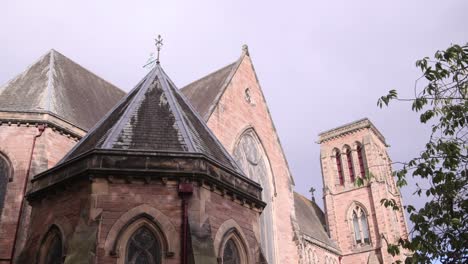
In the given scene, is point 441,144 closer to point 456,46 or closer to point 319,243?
point 456,46

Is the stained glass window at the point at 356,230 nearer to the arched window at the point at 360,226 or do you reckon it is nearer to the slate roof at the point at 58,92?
the arched window at the point at 360,226

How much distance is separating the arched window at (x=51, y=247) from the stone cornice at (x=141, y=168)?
89 centimetres

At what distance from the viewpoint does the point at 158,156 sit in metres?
8.67

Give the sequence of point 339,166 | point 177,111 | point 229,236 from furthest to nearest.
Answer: point 339,166 < point 177,111 < point 229,236

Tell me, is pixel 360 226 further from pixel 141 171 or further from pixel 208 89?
pixel 141 171

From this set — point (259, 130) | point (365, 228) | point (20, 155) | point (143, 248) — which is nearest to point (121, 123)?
point (143, 248)

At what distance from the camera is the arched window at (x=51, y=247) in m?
8.50

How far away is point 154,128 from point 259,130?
11055 millimetres

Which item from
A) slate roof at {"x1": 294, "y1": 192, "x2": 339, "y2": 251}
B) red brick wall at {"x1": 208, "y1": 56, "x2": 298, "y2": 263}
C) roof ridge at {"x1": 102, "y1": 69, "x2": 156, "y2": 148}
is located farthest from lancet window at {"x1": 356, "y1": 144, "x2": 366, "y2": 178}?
roof ridge at {"x1": 102, "y1": 69, "x2": 156, "y2": 148}

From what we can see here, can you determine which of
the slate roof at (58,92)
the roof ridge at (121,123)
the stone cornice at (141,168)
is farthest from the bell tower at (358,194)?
the stone cornice at (141,168)

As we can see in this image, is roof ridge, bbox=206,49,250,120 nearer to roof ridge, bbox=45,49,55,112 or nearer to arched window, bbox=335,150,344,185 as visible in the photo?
roof ridge, bbox=45,49,55,112

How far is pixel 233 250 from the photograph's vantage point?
29.8 ft

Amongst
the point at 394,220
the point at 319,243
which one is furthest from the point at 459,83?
the point at 394,220

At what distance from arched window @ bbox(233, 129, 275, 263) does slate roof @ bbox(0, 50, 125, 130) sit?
581 cm
